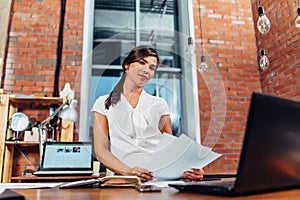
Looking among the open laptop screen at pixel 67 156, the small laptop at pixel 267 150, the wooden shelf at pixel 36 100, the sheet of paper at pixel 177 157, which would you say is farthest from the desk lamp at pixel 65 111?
the small laptop at pixel 267 150

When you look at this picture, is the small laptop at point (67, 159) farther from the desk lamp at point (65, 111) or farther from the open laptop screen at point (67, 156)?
the desk lamp at point (65, 111)

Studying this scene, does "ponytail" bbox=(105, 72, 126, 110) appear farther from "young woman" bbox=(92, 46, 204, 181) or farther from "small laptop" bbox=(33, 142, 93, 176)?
"small laptop" bbox=(33, 142, 93, 176)

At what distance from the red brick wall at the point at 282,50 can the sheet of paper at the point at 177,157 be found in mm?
2229

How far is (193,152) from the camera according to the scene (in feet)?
2.91

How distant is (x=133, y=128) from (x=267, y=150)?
0.85 metres

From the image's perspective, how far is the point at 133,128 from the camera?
126 cm

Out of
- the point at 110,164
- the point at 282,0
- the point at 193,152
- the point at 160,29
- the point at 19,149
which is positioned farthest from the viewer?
the point at 160,29

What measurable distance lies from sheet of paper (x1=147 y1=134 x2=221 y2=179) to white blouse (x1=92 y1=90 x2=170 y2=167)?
0.19 metres

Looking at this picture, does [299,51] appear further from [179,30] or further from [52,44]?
[52,44]

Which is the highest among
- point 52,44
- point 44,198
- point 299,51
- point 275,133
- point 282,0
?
point 282,0

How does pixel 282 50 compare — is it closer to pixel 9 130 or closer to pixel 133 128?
pixel 133 128

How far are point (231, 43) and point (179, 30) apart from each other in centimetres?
67

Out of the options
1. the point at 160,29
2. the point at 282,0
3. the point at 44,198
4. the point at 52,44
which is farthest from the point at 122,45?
the point at 44,198

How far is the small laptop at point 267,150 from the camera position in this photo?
1.40 ft
